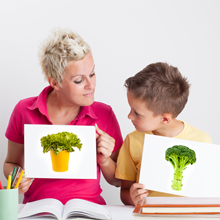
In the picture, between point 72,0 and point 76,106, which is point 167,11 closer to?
point 72,0

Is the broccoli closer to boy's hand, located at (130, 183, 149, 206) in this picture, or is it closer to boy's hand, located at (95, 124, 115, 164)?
boy's hand, located at (130, 183, 149, 206)

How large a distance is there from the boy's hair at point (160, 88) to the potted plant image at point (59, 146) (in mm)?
435

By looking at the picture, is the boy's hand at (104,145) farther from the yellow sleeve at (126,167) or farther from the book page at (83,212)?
the book page at (83,212)

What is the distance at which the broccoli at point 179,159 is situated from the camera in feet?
4.60

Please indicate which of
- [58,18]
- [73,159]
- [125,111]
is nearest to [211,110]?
[125,111]

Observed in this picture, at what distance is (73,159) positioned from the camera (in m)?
1.59

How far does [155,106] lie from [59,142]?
0.57 m

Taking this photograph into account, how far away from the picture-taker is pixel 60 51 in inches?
63.2

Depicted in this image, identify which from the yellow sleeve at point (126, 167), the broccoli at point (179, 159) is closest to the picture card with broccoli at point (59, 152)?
the yellow sleeve at point (126, 167)

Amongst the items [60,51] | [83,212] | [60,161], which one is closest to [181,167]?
[83,212]

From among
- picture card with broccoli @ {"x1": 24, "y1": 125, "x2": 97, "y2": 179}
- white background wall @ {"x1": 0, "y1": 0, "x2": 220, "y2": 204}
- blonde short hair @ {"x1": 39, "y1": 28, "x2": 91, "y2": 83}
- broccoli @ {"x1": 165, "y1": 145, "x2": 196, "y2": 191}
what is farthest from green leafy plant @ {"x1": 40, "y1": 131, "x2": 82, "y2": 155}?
white background wall @ {"x1": 0, "y1": 0, "x2": 220, "y2": 204}

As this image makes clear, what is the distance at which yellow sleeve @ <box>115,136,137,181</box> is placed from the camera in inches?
64.0

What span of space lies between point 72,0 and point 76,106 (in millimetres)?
1043

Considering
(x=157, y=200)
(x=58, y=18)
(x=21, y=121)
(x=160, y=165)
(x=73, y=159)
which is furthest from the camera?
(x=58, y=18)
